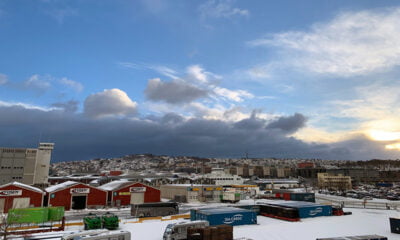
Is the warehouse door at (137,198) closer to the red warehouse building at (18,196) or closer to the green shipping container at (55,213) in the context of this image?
the red warehouse building at (18,196)

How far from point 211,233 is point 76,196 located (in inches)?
1487

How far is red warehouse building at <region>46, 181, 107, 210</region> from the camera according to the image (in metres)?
47.3

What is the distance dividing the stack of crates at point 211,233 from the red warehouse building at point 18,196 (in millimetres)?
35560

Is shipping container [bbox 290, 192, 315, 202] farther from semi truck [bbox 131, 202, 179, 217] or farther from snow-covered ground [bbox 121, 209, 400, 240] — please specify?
semi truck [bbox 131, 202, 179, 217]

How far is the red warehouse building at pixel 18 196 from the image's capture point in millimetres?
43125

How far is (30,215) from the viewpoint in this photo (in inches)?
1305

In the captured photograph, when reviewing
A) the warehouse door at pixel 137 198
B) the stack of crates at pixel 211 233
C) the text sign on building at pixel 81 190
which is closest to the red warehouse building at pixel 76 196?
the text sign on building at pixel 81 190

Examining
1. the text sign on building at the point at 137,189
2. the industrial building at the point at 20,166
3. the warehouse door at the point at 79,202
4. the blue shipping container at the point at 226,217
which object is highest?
the industrial building at the point at 20,166

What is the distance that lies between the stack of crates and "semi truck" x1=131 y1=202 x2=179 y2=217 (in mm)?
18545

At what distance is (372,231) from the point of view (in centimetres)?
2953

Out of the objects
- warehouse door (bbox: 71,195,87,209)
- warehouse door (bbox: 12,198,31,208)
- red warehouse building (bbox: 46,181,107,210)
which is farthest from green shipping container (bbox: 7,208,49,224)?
warehouse door (bbox: 71,195,87,209)

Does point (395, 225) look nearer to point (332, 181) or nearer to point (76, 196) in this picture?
point (76, 196)

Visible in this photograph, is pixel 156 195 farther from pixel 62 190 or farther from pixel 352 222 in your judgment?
pixel 352 222

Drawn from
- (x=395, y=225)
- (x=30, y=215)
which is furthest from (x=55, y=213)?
(x=395, y=225)
